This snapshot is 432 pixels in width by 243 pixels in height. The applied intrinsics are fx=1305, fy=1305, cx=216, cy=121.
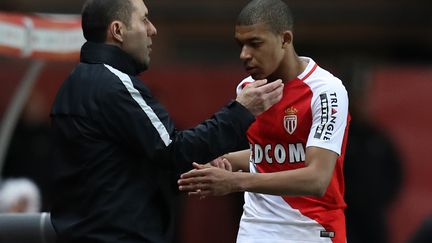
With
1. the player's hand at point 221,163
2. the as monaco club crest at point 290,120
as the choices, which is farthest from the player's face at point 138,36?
the as monaco club crest at point 290,120

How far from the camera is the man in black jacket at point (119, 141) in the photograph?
590cm

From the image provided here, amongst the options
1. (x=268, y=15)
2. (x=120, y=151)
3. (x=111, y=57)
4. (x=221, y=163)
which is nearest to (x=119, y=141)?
(x=120, y=151)

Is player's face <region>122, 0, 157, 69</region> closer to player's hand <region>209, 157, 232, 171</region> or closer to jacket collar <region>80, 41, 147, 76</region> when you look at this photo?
jacket collar <region>80, 41, 147, 76</region>

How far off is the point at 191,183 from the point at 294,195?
1.77ft

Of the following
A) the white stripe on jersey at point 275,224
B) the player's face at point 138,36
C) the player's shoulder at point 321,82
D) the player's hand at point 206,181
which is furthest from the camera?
the white stripe on jersey at point 275,224

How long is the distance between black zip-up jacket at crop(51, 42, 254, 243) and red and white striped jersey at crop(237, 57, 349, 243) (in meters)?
0.34

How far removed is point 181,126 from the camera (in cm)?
1243

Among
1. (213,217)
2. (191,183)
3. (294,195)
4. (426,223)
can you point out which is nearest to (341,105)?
(294,195)

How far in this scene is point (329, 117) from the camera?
6.14 metres

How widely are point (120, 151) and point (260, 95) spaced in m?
0.69

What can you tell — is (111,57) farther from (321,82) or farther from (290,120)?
(321,82)

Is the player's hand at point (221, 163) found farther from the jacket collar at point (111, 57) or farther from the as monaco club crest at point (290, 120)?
the jacket collar at point (111, 57)

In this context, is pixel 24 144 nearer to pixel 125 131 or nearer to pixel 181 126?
pixel 181 126

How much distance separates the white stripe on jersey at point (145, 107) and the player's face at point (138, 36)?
154 millimetres
